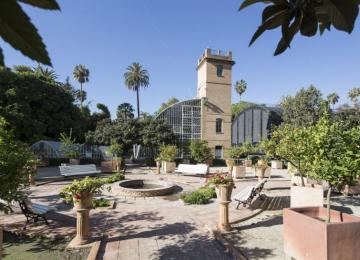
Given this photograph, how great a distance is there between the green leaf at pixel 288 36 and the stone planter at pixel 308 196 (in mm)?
8355

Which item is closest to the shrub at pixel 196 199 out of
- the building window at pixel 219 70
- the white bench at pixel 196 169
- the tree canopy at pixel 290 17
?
the white bench at pixel 196 169

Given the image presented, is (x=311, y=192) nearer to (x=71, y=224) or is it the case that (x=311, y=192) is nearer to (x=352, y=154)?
(x=352, y=154)

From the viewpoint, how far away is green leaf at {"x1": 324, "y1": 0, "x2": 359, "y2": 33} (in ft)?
2.64

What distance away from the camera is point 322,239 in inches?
180

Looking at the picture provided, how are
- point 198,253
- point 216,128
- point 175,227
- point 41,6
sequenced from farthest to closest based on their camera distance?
point 216,128, point 175,227, point 198,253, point 41,6

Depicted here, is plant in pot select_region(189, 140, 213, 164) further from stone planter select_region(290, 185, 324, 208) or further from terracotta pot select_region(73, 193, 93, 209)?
terracotta pot select_region(73, 193, 93, 209)

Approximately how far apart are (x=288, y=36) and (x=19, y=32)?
886 mm

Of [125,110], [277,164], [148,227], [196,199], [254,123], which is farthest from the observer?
[125,110]

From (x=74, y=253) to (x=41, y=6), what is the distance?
631 centimetres

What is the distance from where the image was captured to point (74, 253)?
5.85 meters

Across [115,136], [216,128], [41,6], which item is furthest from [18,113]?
[41,6]

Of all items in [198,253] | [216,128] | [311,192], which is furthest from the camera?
[216,128]

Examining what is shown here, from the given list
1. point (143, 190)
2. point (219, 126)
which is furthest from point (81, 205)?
point (219, 126)

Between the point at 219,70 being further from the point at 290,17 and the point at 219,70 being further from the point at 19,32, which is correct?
the point at 19,32
